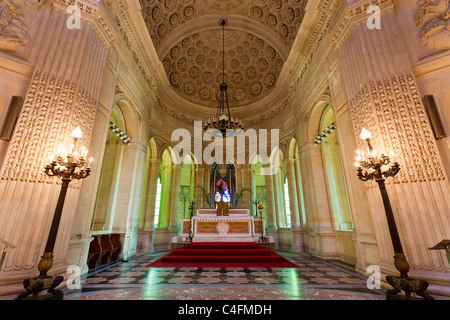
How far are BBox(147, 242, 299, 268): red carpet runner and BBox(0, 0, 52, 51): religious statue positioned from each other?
635 centimetres

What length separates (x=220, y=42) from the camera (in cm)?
1290

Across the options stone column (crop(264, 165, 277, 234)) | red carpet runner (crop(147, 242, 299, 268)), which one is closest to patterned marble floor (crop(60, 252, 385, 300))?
red carpet runner (crop(147, 242, 299, 268))

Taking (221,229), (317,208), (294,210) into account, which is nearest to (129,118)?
(221,229)

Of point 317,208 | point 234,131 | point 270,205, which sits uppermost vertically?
point 234,131

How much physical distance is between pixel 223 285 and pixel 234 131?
6642 millimetres

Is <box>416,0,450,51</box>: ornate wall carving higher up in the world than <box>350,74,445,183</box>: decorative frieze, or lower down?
higher up

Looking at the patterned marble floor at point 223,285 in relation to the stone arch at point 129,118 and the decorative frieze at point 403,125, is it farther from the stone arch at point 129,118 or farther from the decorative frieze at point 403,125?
the stone arch at point 129,118

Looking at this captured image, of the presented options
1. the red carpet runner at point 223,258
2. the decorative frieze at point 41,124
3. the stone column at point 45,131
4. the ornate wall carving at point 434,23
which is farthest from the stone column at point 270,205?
the decorative frieze at point 41,124

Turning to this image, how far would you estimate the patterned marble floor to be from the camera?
343cm

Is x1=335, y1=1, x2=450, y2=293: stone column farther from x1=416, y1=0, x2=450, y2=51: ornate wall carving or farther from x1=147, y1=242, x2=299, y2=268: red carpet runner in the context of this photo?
x1=147, y1=242, x2=299, y2=268: red carpet runner

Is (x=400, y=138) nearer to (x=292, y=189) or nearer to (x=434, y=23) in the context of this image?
(x=434, y=23)

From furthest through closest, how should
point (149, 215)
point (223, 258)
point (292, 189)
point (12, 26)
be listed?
point (292, 189) < point (149, 215) < point (223, 258) < point (12, 26)
